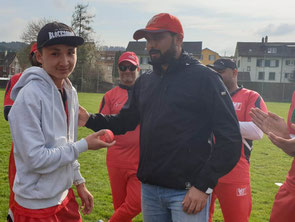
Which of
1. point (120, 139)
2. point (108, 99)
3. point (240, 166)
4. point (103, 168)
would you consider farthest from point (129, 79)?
point (103, 168)

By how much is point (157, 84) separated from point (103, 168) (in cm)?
535

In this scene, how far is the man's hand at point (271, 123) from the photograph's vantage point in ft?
9.35

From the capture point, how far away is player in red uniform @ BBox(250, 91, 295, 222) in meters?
2.70

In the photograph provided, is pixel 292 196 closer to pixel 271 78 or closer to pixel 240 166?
pixel 240 166

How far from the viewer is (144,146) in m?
2.72

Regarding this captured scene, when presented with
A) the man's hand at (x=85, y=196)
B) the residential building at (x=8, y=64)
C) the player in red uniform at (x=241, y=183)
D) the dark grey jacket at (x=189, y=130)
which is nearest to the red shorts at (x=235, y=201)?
the player in red uniform at (x=241, y=183)

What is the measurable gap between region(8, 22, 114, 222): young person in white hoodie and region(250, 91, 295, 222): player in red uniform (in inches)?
57.8

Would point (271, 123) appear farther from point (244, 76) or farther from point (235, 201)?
point (244, 76)

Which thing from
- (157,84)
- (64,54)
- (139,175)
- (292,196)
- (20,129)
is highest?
(64,54)

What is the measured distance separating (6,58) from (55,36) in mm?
94048

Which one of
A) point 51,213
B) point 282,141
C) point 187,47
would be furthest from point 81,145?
point 187,47

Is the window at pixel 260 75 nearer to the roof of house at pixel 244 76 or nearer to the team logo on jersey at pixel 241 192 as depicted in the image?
the roof of house at pixel 244 76

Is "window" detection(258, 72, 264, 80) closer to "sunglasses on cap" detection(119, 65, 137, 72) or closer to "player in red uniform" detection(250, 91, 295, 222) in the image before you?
"sunglasses on cap" detection(119, 65, 137, 72)

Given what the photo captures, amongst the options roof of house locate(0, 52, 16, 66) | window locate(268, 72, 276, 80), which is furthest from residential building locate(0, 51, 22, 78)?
window locate(268, 72, 276, 80)
